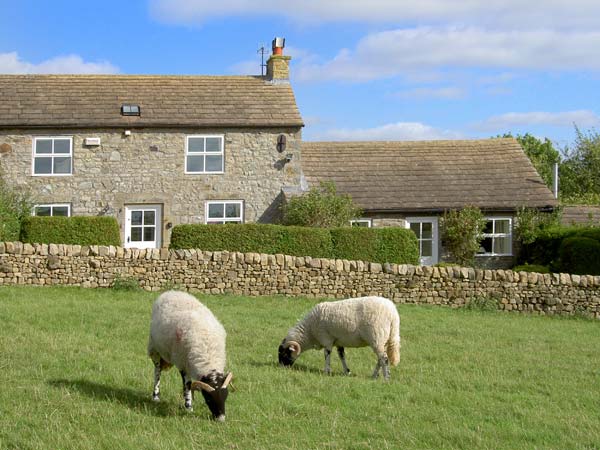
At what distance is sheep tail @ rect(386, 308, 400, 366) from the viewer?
1172 cm

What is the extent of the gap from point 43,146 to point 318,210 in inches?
387

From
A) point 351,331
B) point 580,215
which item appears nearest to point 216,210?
point 580,215

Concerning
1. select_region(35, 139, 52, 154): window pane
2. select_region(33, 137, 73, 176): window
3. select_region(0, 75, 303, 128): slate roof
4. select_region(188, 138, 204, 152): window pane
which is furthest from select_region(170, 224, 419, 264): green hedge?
select_region(35, 139, 52, 154): window pane

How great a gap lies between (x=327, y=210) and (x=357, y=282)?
5955 millimetres

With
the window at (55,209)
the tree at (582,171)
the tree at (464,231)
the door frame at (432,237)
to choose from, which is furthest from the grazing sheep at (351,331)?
the tree at (582,171)

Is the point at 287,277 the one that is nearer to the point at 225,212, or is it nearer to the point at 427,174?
the point at 225,212

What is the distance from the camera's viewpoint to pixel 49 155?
2770 centimetres

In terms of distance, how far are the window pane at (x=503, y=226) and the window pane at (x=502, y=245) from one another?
0.27 m

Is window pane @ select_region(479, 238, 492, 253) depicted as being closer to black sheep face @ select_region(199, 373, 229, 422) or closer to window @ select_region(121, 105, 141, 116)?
window @ select_region(121, 105, 141, 116)

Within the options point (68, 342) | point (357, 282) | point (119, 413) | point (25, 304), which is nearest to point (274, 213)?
point (357, 282)

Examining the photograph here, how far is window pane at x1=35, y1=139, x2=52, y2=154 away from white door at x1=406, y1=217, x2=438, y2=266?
13.0m

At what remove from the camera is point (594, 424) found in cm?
920

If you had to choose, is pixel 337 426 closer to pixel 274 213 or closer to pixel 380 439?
pixel 380 439

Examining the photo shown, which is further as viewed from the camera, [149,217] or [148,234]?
[149,217]
